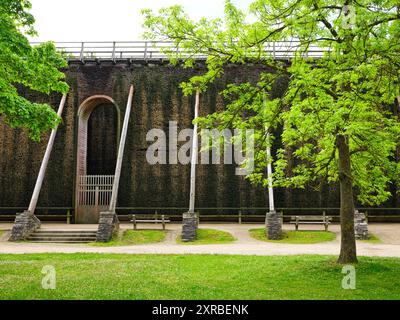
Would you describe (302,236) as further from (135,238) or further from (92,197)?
(92,197)

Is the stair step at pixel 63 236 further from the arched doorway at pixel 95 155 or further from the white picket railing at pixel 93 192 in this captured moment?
the white picket railing at pixel 93 192

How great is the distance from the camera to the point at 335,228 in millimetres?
21312

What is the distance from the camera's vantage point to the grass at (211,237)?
18156 mm

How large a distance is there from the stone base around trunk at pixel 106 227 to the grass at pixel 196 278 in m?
5.07

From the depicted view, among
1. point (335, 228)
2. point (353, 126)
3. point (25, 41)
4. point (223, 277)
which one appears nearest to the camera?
point (353, 126)

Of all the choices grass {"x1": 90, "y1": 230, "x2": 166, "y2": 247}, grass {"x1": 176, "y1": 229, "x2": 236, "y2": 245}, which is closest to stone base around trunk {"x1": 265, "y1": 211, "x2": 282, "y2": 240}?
grass {"x1": 176, "y1": 229, "x2": 236, "y2": 245}

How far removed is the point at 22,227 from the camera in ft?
61.0

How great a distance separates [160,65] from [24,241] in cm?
1322

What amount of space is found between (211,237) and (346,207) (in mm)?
8927

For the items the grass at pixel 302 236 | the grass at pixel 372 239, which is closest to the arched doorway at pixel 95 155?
the grass at pixel 302 236

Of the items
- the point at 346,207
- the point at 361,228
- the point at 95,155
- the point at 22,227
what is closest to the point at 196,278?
the point at 346,207

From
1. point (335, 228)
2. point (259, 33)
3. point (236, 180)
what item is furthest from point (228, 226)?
point (259, 33)
